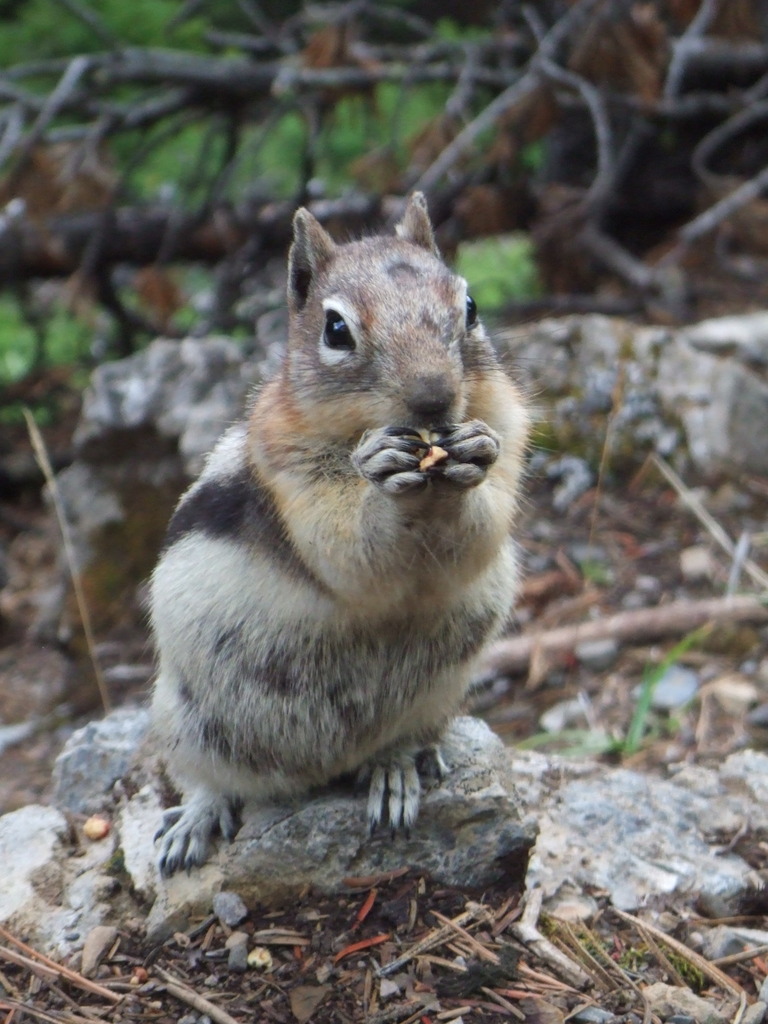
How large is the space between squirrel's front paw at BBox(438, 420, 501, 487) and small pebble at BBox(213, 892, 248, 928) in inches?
46.1

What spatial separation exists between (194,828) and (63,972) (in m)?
0.47

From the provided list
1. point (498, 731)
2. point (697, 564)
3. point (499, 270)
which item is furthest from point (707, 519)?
point (499, 270)

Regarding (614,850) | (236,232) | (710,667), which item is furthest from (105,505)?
(614,850)

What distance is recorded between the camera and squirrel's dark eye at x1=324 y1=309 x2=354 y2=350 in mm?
2674

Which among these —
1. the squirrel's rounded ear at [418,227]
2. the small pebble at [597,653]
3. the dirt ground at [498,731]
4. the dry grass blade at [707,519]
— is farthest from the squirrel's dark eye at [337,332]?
the dry grass blade at [707,519]

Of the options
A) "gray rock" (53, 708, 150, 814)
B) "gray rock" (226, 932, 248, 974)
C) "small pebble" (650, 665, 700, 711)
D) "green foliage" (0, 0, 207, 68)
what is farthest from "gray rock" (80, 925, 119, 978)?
"green foliage" (0, 0, 207, 68)

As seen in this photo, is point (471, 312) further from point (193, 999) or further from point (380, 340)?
point (193, 999)

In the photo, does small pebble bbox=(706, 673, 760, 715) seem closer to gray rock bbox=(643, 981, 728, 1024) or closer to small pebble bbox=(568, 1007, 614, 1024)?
gray rock bbox=(643, 981, 728, 1024)

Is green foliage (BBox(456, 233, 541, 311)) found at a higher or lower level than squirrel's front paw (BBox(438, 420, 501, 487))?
higher

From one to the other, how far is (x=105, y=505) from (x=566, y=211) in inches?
134

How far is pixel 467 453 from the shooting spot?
8.11 feet

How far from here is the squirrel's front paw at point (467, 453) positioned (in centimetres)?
247

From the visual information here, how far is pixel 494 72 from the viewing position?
7234 mm

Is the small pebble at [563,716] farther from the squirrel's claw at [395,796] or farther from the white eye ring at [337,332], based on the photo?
the white eye ring at [337,332]
